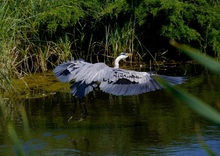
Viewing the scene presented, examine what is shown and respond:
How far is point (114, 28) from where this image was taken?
37.5ft

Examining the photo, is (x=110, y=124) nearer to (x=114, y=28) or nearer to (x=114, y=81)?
(x=114, y=81)

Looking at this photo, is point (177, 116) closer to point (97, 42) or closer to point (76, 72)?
point (76, 72)

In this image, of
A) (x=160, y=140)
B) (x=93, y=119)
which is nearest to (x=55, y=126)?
(x=93, y=119)

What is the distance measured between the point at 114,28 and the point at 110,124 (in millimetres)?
4690

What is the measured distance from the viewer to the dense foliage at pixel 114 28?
35.1 ft

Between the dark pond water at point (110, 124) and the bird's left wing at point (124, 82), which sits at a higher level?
the bird's left wing at point (124, 82)

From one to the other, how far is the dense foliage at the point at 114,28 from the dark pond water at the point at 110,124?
138 centimetres

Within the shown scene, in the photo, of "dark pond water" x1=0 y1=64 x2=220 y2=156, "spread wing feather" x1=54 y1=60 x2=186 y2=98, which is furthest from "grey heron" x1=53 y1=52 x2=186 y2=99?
"dark pond water" x1=0 y1=64 x2=220 y2=156

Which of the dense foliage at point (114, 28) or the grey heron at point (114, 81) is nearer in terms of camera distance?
the grey heron at point (114, 81)

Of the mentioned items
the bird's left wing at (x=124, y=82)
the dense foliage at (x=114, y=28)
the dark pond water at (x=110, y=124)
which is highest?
the dense foliage at (x=114, y=28)

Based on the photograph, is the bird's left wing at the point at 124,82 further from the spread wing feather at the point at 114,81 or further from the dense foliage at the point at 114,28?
the dense foliage at the point at 114,28

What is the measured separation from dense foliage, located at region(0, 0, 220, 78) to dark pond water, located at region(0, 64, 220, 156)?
4.53ft

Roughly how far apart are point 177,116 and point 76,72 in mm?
1401

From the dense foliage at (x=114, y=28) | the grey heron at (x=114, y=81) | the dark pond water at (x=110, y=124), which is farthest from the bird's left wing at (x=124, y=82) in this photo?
the dense foliage at (x=114, y=28)
